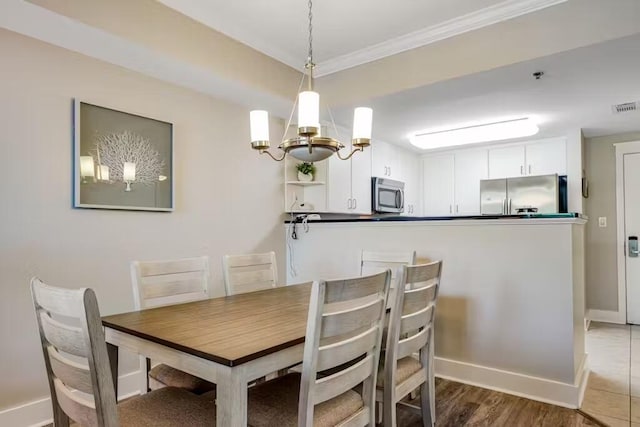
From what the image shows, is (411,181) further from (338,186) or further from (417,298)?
(417,298)

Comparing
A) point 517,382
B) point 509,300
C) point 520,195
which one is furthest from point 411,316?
point 520,195

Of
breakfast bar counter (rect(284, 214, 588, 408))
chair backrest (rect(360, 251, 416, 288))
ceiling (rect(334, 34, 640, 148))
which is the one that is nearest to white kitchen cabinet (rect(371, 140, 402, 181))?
ceiling (rect(334, 34, 640, 148))

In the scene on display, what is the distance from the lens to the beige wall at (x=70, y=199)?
2.16 meters

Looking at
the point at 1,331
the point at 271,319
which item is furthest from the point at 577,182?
the point at 1,331

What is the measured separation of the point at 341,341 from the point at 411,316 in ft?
1.56

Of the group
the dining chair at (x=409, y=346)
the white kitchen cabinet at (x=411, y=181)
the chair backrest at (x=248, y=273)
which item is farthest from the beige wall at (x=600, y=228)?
the chair backrest at (x=248, y=273)

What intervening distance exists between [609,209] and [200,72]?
15.6 ft

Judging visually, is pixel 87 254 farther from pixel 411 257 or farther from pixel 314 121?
pixel 411 257

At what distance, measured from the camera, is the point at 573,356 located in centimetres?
240

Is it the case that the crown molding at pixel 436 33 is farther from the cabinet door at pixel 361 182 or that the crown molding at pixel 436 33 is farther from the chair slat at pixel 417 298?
the chair slat at pixel 417 298

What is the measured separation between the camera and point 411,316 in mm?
1718

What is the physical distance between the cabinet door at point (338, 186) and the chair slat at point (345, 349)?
100 inches

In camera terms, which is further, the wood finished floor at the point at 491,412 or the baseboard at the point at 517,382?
the baseboard at the point at 517,382

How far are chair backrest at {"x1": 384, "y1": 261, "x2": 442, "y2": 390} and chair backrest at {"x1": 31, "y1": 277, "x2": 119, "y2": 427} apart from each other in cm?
102
